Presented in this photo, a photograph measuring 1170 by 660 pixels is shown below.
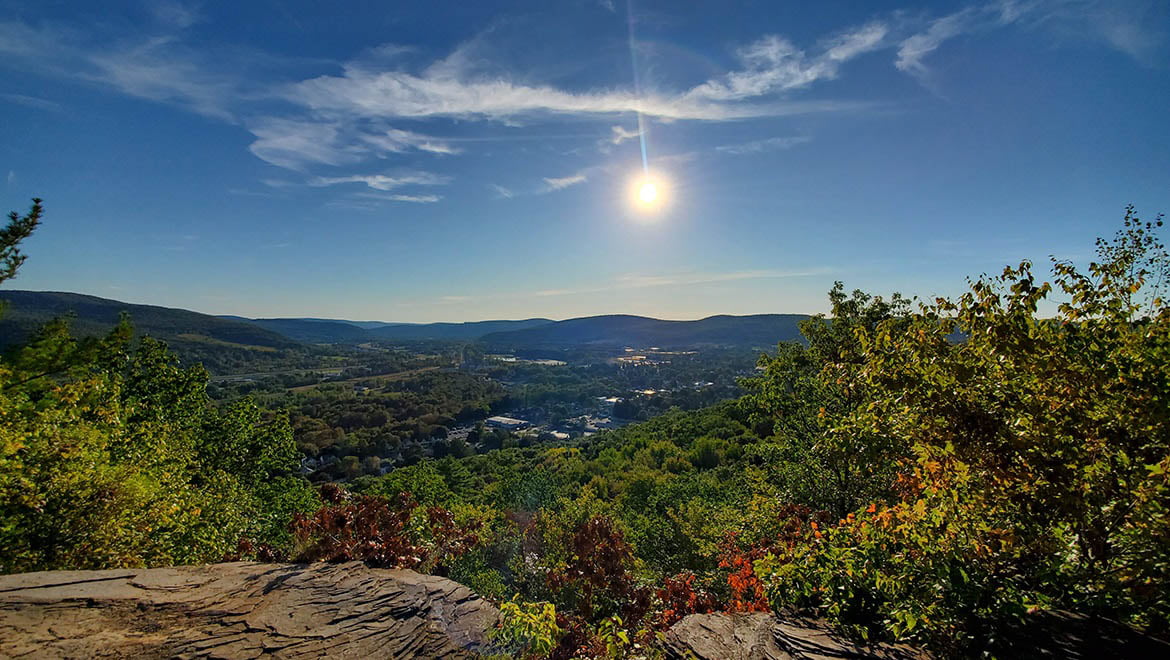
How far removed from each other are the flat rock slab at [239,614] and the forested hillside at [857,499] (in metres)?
1.09

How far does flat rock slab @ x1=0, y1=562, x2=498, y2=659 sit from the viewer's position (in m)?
5.11

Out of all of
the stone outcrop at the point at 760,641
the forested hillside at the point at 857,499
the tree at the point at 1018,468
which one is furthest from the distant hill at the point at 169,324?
the tree at the point at 1018,468

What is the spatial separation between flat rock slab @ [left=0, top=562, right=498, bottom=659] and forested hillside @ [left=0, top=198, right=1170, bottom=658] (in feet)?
3.59

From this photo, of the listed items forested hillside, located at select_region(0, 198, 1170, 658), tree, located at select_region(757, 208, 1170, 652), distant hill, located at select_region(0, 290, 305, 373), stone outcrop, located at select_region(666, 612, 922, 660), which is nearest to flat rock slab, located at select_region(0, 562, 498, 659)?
forested hillside, located at select_region(0, 198, 1170, 658)

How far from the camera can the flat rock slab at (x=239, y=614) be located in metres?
5.11

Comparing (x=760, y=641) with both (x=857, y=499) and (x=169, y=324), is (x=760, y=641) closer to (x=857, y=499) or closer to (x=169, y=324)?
(x=857, y=499)

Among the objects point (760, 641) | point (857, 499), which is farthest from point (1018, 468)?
point (857, 499)

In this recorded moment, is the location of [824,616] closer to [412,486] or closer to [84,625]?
[84,625]

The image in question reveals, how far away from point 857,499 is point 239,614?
13757mm

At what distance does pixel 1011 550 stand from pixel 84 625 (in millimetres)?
10400

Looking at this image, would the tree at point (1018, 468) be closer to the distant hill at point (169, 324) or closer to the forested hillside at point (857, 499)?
the forested hillside at point (857, 499)

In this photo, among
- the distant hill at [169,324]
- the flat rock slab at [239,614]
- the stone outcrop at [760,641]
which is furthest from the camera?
the distant hill at [169,324]

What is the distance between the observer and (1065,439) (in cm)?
376

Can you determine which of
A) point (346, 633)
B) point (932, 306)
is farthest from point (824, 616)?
point (346, 633)
